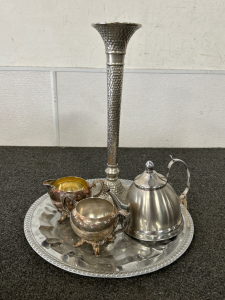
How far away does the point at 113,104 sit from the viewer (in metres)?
0.73

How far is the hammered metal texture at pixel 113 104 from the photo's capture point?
705 mm

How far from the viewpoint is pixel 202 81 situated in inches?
47.4

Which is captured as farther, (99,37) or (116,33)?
(99,37)

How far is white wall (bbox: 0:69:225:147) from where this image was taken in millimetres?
1191

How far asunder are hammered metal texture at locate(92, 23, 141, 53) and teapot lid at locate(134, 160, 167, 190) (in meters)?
0.27

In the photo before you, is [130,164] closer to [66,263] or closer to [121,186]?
[121,186]

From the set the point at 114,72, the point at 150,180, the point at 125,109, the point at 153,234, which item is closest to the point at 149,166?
the point at 150,180

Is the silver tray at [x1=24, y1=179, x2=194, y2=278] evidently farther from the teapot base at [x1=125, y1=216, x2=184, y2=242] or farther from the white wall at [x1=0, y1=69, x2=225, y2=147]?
the white wall at [x1=0, y1=69, x2=225, y2=147]

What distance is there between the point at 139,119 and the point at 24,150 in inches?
18.9

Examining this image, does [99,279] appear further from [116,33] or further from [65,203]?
[116,33]

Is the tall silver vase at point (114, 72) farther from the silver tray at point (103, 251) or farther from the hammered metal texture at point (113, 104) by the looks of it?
the silver tray at point (103, 251)

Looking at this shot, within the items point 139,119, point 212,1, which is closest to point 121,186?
point 139,119

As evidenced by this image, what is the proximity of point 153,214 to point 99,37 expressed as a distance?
78 centimetres

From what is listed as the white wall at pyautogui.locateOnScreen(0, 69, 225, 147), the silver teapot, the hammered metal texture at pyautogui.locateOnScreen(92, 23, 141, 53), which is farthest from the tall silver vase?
the white wall at pyautogui.locateOnScreen(0, 69, 225, 147)
